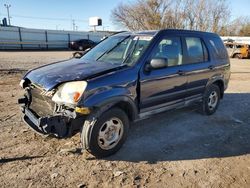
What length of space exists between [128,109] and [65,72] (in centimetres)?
112

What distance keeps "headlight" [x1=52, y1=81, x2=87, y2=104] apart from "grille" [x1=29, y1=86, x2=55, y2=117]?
0.17 m

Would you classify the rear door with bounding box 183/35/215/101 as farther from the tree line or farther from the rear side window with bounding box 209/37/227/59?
the tree line

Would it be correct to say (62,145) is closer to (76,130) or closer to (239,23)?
(76,130)

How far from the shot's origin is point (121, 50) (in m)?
4.68

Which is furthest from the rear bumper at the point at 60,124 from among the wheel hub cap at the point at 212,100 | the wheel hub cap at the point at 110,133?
the wheel hub cap at the point at 212,100

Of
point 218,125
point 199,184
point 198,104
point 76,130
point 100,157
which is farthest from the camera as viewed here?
point 198,104

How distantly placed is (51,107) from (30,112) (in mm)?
581

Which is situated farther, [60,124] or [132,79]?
[132,79]

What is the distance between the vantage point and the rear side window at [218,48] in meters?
6.12

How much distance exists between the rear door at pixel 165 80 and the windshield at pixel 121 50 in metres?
0.23

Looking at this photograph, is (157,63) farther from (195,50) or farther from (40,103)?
(40,103)

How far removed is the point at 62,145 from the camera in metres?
4.35

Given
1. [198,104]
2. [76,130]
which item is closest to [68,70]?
[76,130]

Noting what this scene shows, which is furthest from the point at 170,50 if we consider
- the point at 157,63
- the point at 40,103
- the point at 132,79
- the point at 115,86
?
the point at 40,103
